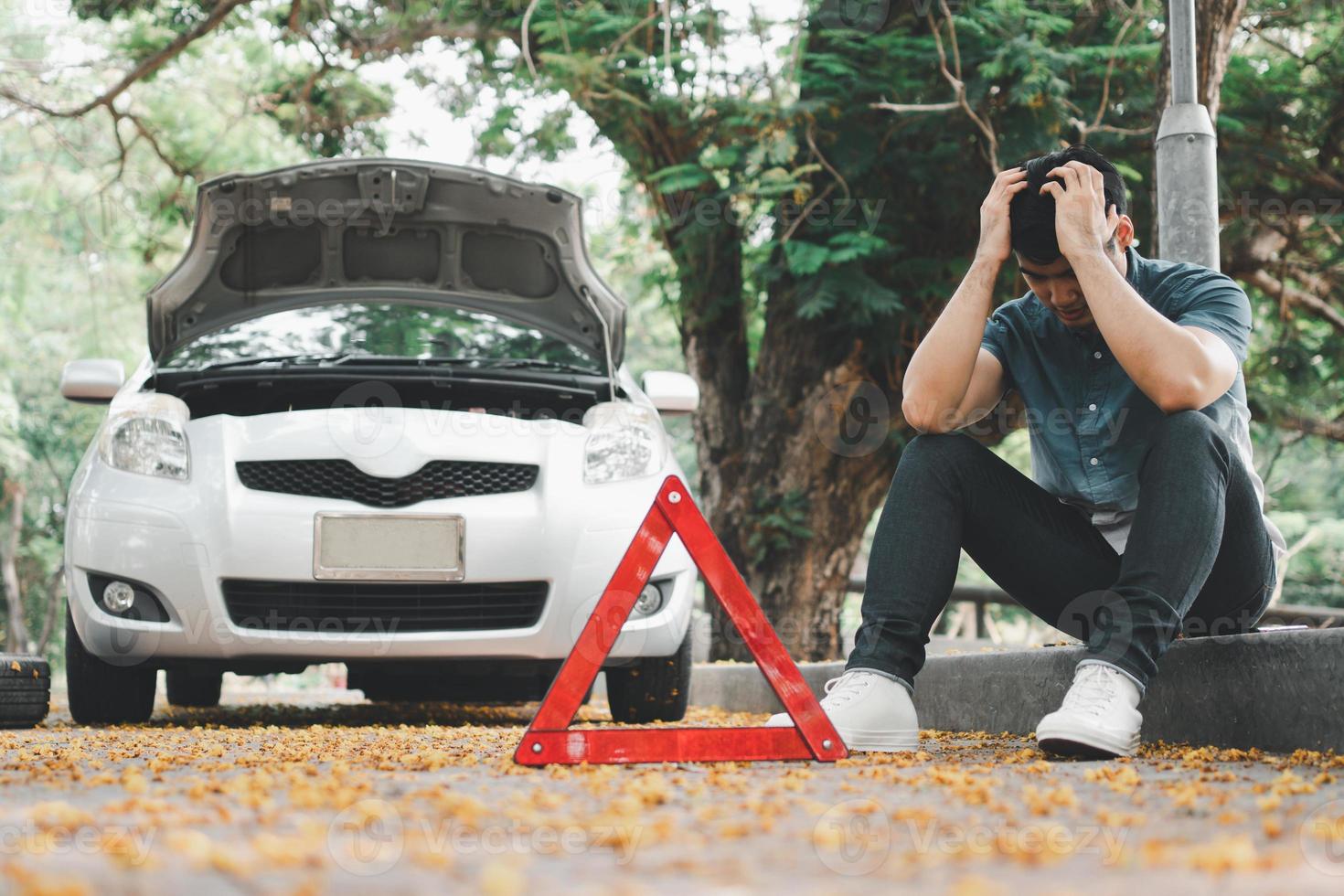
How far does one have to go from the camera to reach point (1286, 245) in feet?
29.5

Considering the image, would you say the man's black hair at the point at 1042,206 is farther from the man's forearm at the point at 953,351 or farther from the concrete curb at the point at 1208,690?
the concrete curb at the point at 1208,690

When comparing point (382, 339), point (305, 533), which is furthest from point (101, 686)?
point (382, 339)

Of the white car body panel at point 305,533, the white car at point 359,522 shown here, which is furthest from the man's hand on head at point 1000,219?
the white car body panel at point 305,533

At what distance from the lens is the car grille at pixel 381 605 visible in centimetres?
404

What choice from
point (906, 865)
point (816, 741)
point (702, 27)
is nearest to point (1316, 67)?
point (702, 27)

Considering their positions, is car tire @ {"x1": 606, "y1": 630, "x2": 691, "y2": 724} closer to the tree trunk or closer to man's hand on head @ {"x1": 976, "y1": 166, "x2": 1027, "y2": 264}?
man's hand on head @ {"x1": 976, "y1": 166, "x2": 1027, "y2": 264}

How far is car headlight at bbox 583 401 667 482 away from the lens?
4289 millimetres

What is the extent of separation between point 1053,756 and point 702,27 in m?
6.54

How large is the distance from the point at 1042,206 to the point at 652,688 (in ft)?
7.29

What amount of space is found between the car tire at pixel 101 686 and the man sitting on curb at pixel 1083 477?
2.49m

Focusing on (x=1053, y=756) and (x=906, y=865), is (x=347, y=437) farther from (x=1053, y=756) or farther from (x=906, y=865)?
(x=906, y=865)

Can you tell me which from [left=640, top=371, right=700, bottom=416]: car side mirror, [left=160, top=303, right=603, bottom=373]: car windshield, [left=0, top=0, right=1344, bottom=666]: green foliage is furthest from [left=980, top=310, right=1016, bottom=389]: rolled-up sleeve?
[left=0, top=0, right=1344, bottom=666]: green foliage

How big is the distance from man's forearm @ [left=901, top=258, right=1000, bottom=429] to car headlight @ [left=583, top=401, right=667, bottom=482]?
1455mm

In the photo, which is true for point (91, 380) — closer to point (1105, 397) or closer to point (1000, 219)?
point (1000, 219)
